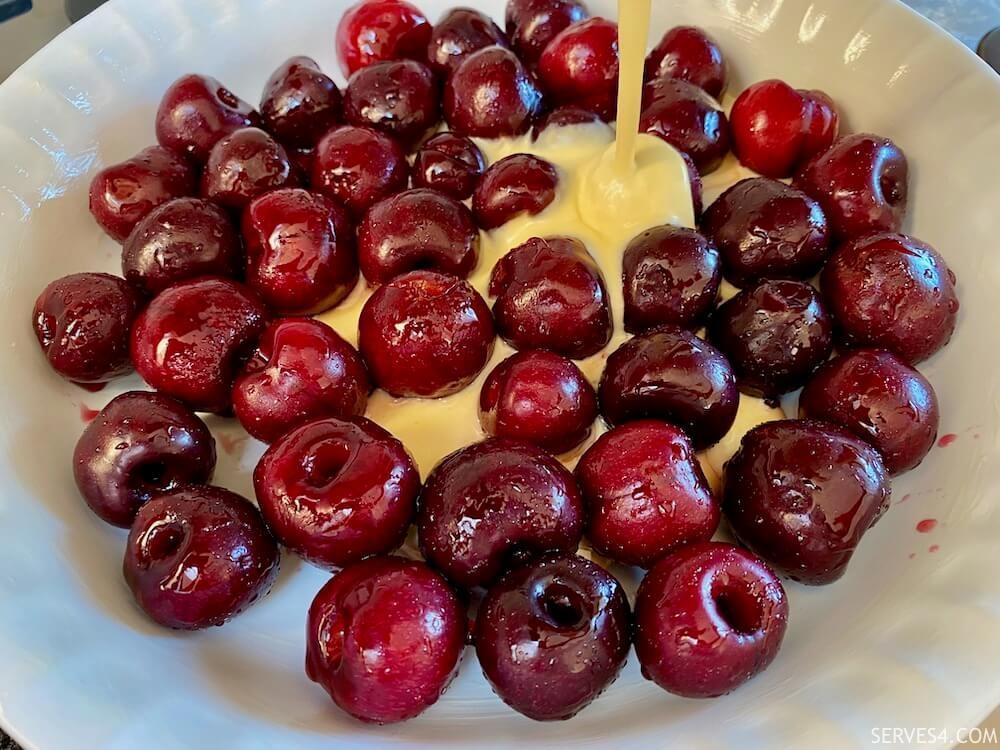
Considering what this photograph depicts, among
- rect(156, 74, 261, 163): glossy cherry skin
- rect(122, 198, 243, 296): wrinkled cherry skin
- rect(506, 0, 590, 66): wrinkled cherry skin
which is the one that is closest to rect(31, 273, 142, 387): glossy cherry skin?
rect(122, 198, 243, 296): wrinkled cherry skin

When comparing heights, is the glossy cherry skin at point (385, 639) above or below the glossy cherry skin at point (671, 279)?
below

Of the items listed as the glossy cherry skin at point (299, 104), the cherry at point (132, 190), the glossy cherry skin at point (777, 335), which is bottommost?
the cherry at point (132, 190)

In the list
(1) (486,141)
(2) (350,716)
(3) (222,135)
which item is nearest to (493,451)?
(2) (350,716)

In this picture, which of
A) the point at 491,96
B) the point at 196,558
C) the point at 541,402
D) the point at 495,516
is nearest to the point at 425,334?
the point at 541,402

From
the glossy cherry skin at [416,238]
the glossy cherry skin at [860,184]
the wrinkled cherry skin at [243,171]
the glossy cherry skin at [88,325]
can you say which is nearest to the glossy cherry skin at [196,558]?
the glossy cherry skin at [88,325]

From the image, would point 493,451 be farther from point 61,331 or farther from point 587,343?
point 61,331

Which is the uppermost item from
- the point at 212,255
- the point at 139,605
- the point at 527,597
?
the point at 527,597

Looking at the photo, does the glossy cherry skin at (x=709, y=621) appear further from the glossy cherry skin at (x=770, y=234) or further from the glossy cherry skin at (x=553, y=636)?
the glossy cherry skin at (x=770, y=234)
